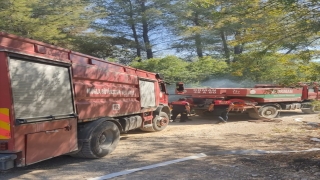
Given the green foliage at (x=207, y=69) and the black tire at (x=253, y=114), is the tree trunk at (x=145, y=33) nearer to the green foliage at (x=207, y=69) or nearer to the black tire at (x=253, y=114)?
the green foliage at (x=207, y=69)

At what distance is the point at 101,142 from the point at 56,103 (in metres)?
1.69

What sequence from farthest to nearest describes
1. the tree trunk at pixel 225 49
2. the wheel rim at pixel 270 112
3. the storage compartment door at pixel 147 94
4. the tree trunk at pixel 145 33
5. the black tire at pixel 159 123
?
the tree trunk at pixel 145 33 < the tree trunk at pixel 225 49 < the wheel rim at pixel 270 112 < the black tire at pixel 159 123 < the storage compartment door at pixel 147 94

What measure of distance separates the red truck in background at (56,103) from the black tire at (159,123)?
1917 millimetres

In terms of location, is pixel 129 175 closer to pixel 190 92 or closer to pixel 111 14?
pixel 190 92

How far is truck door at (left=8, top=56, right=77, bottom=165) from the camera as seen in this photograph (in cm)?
495

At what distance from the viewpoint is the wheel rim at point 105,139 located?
7012 millimetres

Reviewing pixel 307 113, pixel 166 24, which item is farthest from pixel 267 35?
pixel 166 24

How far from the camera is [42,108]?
17.7 feet

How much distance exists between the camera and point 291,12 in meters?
6.77

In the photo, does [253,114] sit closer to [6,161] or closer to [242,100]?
[242,100]

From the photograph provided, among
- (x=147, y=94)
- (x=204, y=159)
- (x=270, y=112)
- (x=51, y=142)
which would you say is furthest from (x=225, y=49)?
(x=51, y=142)

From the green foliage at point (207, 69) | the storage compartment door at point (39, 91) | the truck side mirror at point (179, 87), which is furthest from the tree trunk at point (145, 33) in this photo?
the storage compartment door at point (39, 91)

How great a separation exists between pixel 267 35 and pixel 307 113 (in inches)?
443

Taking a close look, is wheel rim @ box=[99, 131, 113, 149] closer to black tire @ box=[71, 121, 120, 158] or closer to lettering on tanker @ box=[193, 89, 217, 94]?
black tire @ box=[71, 121, 120, 158]
